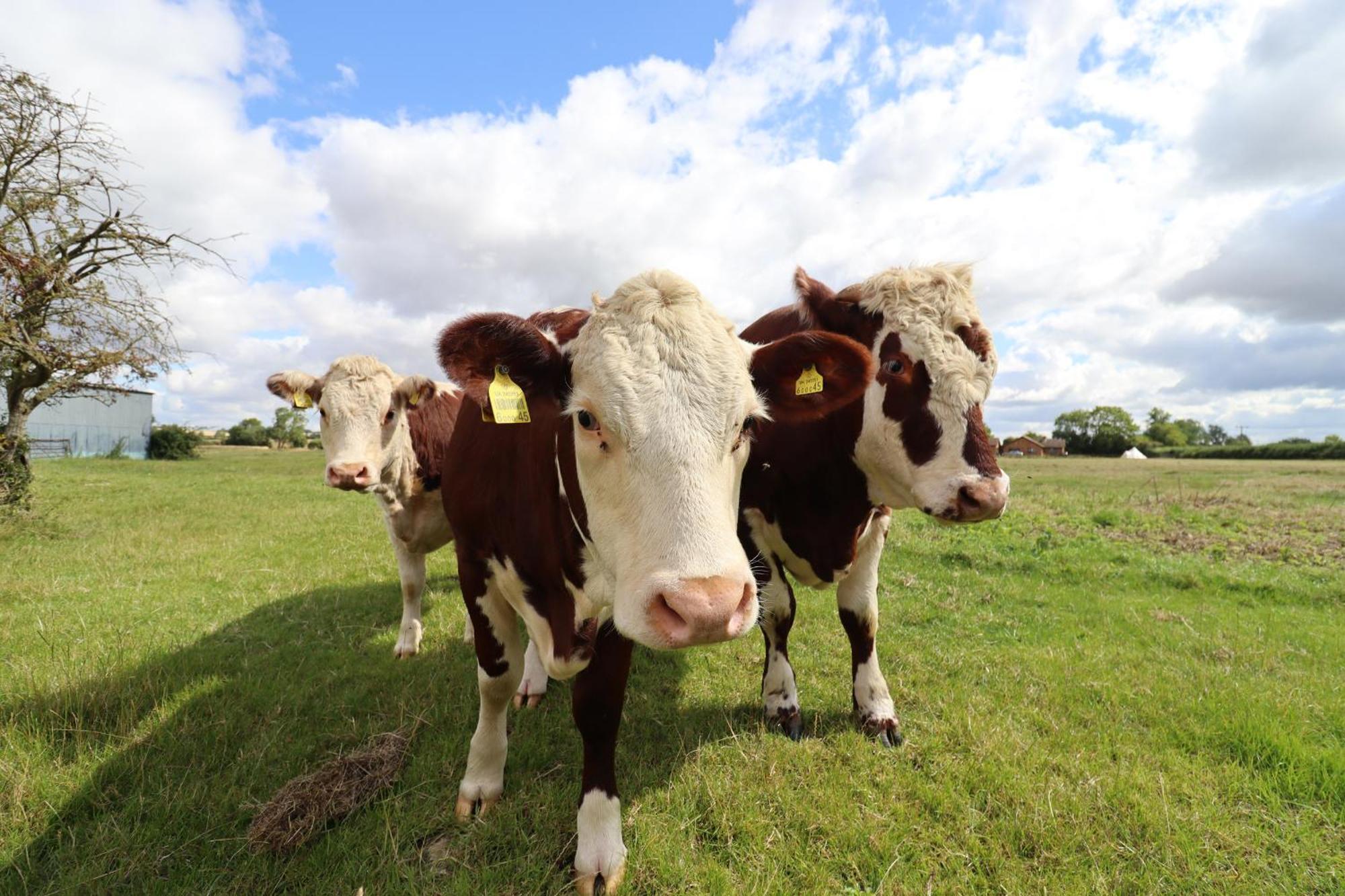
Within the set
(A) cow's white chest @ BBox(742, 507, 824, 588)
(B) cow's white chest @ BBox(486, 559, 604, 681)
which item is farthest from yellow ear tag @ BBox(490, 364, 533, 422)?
(A) cow's white chest @ BBox(742, 507, 824, 588)

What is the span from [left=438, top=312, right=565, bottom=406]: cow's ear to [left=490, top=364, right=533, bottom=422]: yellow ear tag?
0.03 metres

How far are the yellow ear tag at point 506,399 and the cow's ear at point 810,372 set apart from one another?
1.04 metres

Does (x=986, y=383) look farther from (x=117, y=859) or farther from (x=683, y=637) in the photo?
(x=117, y=859)

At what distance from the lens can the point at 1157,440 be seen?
111 meters

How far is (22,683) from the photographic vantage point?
13.0ft

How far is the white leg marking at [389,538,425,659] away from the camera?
528 centimetres

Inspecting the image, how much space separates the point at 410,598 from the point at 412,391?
2.00 metres

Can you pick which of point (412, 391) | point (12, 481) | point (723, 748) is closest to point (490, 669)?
point (723, 748)

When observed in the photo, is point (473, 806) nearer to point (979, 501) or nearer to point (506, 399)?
point (506, 399)

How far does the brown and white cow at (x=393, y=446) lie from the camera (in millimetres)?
5418

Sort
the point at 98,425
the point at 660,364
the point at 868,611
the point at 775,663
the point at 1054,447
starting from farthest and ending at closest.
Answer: the point at 1054,447
the point at 98,425
the point at 868,611
the point at 775,663
the point at 660,364

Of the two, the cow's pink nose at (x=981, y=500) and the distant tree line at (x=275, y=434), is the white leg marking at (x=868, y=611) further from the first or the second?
the distant tree line at (x=275, y=434)

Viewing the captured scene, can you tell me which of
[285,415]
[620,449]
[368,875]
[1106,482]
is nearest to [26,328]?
[368,875]

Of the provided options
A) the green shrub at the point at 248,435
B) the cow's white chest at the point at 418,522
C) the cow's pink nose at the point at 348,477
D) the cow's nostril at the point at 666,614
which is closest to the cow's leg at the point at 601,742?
the cow's nostril at the point at 666,614
